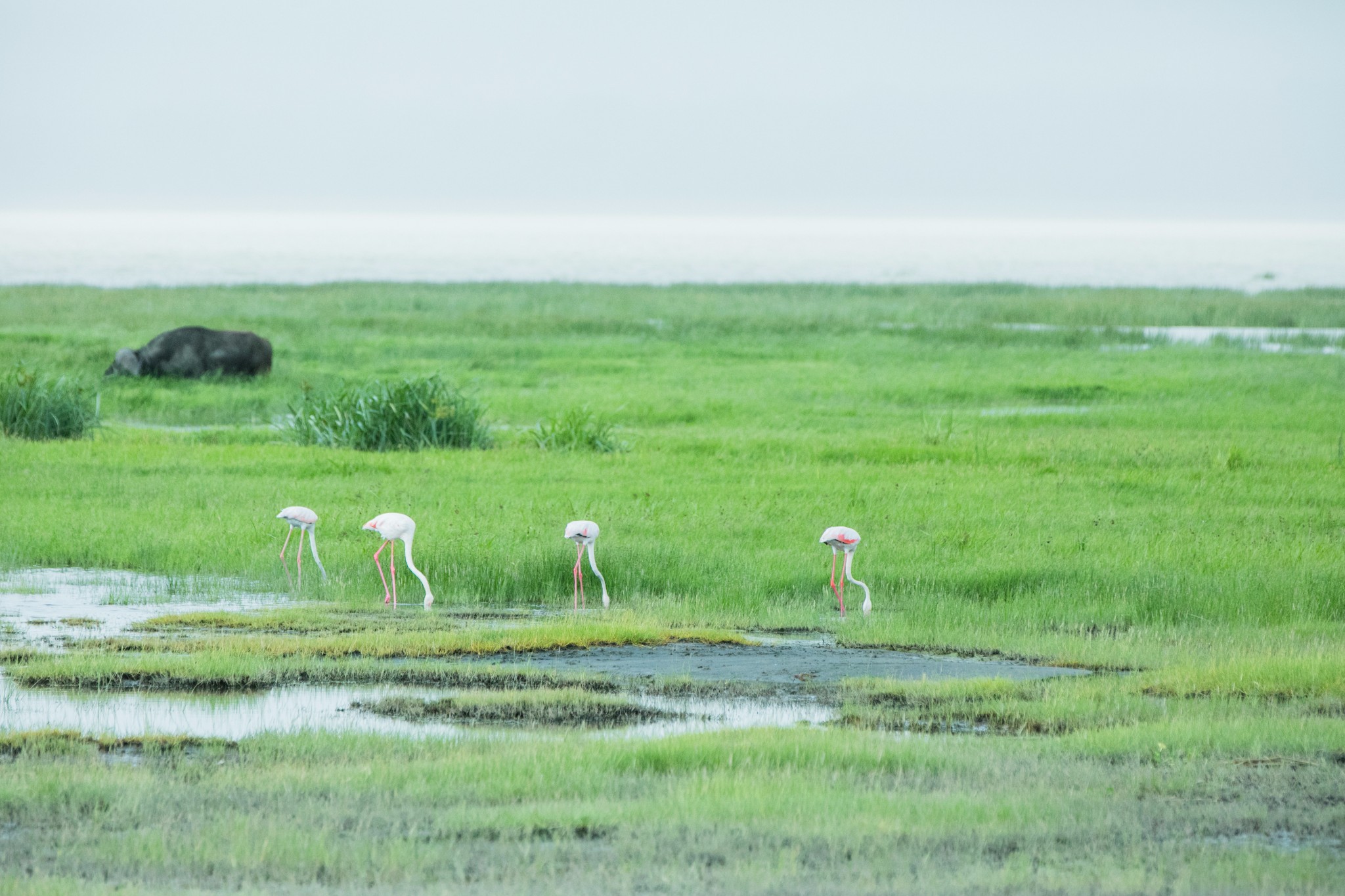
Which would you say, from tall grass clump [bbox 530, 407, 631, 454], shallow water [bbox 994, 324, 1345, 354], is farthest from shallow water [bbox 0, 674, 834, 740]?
shallow water [bbox 994, 324, 1345, 354]

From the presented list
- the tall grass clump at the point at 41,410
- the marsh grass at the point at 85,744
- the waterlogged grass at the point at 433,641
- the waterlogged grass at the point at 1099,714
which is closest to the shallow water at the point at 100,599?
the waterlogged grass at the point at 433,641

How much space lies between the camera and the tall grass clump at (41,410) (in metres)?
22.1

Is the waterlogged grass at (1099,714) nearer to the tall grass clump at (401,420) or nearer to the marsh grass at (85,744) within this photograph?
the marsh grass at (85,744)

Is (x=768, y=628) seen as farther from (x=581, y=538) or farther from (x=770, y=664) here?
(x=581, y=538)

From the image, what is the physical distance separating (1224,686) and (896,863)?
3791 mm

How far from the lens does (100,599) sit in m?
11.9

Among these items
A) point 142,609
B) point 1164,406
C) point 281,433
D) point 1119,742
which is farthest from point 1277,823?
point 1164,406

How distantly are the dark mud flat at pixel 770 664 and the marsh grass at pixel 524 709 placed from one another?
33.3 inches

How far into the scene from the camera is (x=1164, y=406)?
90.9ft

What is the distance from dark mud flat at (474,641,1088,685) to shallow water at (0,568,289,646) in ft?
9.12

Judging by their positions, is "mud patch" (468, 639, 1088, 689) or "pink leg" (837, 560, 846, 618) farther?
"pink leg" (837, 560, 846, 618)

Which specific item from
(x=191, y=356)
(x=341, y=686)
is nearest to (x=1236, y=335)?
(x=191, y=356)

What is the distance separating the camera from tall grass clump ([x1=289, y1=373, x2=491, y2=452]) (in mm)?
21422

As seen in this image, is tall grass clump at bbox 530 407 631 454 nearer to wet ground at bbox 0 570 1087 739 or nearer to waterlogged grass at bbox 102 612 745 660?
wet ground at bbox 0 570 1087 739
